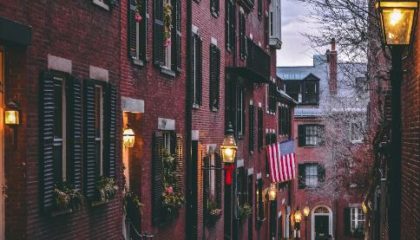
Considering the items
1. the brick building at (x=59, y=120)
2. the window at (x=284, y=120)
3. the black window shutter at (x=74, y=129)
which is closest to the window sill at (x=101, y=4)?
the brick building at (x=59, y=120)

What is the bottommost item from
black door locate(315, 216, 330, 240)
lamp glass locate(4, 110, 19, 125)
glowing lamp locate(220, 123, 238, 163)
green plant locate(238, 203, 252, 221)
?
black door locate(315, 216, 330, 240)

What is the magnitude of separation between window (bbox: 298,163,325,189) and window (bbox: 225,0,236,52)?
3592cm

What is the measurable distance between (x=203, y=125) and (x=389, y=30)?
48.1ft

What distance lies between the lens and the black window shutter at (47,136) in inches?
424

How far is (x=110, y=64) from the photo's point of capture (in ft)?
46.3

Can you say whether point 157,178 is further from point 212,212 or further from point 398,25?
point 398,25

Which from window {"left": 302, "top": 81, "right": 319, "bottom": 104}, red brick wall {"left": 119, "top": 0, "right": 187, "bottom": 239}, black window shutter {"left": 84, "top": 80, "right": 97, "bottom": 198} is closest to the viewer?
black window shutter {"left": 84, "top": 80, "right": 97, "bottom": 198}

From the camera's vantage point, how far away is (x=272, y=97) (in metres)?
44.7

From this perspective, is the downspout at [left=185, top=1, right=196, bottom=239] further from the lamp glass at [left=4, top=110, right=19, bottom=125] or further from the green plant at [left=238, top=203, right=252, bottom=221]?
the lamp glass at [left=4, top=110, right=19, bottom=125]

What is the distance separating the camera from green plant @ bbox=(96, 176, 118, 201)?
13.4 metres

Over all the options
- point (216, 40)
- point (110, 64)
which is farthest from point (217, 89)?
point (110, 64)

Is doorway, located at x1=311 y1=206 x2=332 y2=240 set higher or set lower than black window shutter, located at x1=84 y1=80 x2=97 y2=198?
lower

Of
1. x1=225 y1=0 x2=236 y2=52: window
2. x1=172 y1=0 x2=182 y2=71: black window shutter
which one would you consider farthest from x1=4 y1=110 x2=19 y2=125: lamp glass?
x1=225 y1=0 x2=236 y2=52: window

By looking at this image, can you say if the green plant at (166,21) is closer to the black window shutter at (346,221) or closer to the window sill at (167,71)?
the window sill at (167,71)
